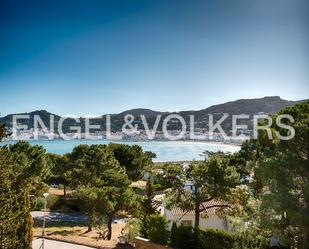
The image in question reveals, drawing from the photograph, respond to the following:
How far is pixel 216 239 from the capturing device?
1786 cm

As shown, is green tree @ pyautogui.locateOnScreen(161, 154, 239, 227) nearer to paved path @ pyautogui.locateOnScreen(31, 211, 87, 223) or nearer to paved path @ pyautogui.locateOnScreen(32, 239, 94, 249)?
paved path @ pyautogui.locateOnScreen(32, 239, 94, 249)

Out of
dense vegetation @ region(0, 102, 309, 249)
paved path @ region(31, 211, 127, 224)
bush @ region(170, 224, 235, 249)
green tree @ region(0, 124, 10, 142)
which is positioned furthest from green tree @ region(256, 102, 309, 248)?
paved path @ region(31, 211, 127, 224)

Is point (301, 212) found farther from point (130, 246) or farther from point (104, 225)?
point (104, 225)

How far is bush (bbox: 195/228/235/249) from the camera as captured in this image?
1765 cm

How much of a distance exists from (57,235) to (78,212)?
19801 mm

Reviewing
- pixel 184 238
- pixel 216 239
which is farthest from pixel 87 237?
pixel 216 239

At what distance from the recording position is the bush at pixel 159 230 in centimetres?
2003

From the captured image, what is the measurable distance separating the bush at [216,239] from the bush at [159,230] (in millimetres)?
2232

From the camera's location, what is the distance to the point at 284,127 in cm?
1258

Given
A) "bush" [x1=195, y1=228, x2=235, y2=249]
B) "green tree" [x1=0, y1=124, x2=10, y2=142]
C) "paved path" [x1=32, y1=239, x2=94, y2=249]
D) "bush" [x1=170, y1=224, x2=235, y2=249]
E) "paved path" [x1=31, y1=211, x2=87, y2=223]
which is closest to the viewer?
"green tree" [x1=0, y1=124, x2=10, y2=142]

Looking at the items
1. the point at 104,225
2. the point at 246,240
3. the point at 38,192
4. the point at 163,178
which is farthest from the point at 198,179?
the point at 38,192

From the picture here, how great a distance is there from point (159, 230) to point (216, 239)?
360 centimetres

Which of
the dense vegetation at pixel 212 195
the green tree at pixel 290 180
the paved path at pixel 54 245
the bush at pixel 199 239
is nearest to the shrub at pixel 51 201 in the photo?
the dense vegetation at pixel 212 195

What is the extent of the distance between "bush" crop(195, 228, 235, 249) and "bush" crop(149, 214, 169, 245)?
2232 mm
